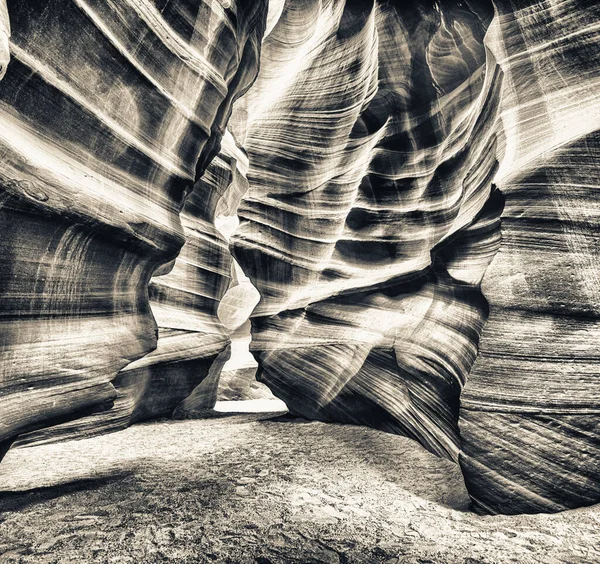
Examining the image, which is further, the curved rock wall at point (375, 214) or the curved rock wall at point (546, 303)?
the curved rock wall at point (375, 214)

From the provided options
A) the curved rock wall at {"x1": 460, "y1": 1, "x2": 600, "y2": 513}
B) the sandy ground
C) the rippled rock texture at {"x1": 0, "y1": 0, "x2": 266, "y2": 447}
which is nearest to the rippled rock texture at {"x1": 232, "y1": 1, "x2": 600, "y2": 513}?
the curved rock wall at {"x1": 460, "y1": 1, "x2": 600, "y2": 513}

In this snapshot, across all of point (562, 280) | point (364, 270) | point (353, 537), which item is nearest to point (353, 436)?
point (364, 270)

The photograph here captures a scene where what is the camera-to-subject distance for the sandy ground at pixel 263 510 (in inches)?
106

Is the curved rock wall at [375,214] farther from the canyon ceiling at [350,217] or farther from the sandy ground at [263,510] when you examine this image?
the sandy ground at [263,510]

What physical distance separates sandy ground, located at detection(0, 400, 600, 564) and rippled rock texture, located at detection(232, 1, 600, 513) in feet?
1.19

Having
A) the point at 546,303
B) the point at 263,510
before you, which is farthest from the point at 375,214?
the point at 263,510

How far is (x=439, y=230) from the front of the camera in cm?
523

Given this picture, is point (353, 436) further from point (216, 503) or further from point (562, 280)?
point (562, 280)

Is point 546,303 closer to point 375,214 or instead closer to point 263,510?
point 263,510

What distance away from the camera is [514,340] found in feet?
11.3

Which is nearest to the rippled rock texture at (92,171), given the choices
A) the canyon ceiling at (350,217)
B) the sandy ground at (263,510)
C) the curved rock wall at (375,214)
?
the canyon ceiling at (350,217)

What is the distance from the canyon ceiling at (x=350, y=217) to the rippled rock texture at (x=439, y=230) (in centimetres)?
2

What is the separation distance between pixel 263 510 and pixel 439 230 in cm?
343

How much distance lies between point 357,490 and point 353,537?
0.85 meters
